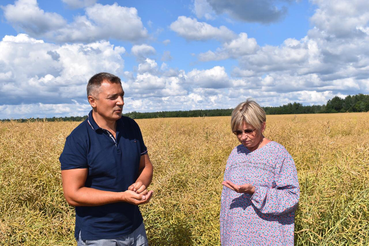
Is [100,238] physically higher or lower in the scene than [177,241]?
higher

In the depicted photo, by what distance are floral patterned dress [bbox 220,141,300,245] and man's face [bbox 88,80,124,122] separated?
0.89 meters

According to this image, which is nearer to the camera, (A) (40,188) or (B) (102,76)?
(B) (102,76)

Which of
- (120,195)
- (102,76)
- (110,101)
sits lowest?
(120,195)

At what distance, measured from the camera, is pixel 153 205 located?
3.81 m

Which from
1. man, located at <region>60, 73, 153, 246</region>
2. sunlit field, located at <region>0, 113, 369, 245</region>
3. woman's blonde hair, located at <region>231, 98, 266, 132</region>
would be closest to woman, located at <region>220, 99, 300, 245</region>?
woman's blonde hair, located at <region>231, 98, 266, 132</region>

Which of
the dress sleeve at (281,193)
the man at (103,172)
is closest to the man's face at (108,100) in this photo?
the man at (103,172)

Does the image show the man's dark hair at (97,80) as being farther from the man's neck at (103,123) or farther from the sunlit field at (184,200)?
the sunlit field at (184,200)

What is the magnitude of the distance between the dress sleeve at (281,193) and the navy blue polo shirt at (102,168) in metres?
0.83

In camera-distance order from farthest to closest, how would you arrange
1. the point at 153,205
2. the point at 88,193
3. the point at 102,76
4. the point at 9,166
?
1. the point at 9,166
2. the point at 153,205
3. the point at 102,76
4. the point at 88,193

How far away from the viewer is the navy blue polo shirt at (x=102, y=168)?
5.79ft

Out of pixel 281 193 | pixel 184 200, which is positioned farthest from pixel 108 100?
pixel 184 200

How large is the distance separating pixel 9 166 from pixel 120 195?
375 centimetres

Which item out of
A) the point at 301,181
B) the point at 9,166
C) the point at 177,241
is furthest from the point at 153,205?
the point at 9,166

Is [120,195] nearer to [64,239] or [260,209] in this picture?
[260,209]
